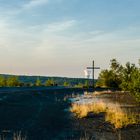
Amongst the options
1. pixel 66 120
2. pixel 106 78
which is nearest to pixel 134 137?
pixel 66 120

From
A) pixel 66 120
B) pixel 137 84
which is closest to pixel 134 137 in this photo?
pixel 66 120

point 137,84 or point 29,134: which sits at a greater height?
point 137,84

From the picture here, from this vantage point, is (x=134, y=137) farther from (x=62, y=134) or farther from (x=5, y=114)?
(x=5, y=114)

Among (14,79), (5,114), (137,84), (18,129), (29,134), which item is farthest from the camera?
(14,79)

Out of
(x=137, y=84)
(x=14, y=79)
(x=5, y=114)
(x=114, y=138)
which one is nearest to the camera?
(x=114, y=138)

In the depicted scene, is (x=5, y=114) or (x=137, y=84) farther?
(x=137, y=84)

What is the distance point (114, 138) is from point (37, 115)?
12148 millimetres

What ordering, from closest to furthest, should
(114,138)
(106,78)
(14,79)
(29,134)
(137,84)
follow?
(114,138) < (29,134) < (137,84) < (106,78) < (14,79)

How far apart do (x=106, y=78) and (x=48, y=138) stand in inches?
3046

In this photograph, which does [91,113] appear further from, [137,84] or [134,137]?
[134,137]

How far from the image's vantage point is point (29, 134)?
2200cm

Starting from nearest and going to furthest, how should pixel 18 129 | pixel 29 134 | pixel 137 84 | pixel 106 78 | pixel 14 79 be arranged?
pixel 29 134 < pixel 18 129 < pixel 137 84 < pixel 106 78 < pixel 14 79

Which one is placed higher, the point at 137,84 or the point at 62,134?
the point at 137,84

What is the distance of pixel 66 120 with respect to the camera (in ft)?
Result: 92.6
